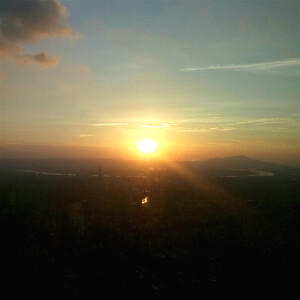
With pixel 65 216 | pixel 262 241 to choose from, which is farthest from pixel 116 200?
pixel 262 241

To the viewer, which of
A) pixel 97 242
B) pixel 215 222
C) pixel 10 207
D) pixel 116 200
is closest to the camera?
pixel 97 242

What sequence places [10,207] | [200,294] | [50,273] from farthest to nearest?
1. [10,207]
2. [50,273]
3. [200,294]

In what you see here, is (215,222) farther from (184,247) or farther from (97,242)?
(97,242)

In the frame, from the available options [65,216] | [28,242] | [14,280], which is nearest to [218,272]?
[14,280]

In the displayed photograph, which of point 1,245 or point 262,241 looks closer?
point 1,245

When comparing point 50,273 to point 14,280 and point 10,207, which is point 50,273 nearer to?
point 14,280

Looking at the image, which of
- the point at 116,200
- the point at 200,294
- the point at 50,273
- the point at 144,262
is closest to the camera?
the point at 200,294
